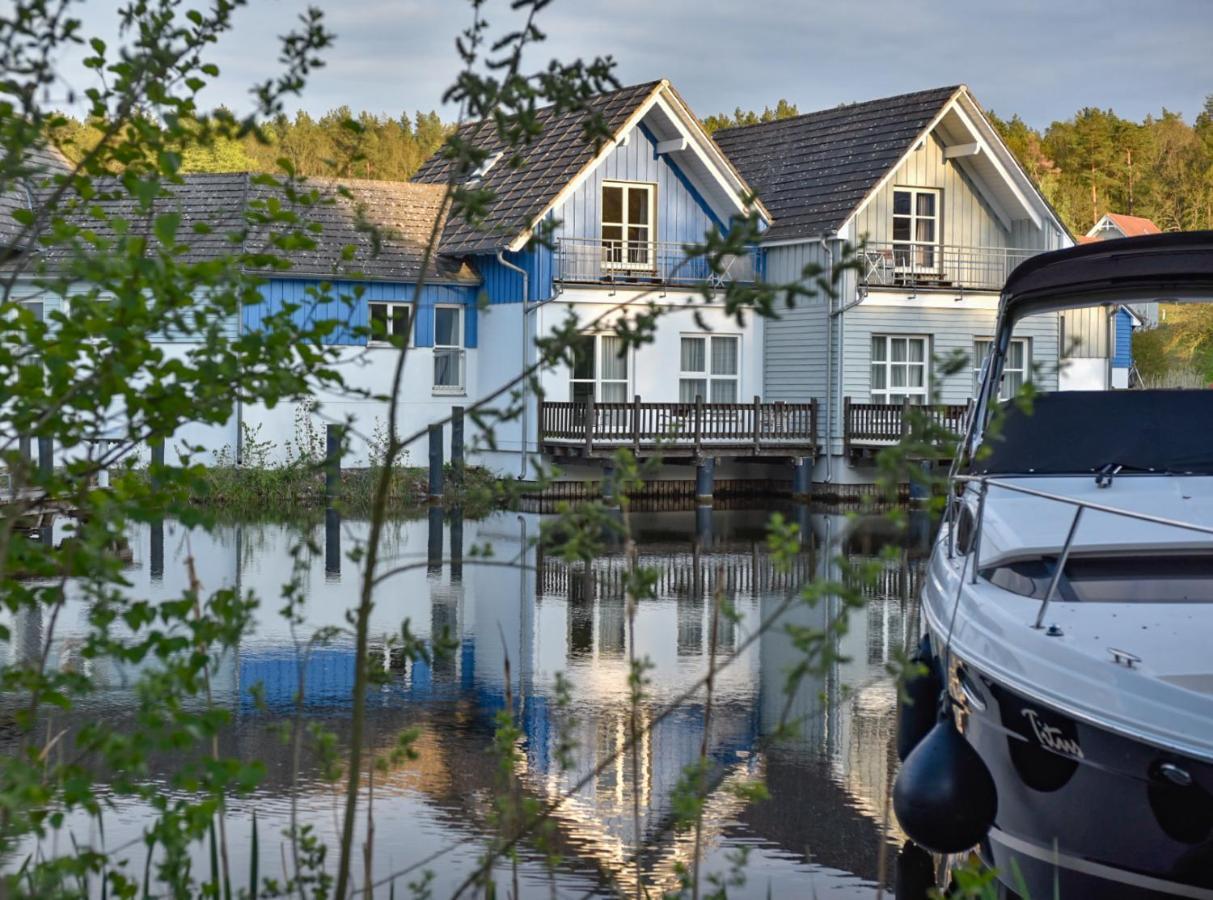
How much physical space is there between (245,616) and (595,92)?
1.50m

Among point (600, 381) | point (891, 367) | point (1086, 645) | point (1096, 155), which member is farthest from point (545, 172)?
point (1096, 155)

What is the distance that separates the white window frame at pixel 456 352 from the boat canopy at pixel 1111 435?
81.1ft

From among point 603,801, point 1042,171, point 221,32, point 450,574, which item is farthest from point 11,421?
point 1042,171

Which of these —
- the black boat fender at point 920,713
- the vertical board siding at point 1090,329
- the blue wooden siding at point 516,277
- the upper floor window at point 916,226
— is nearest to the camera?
the black boat fender at point 920,713

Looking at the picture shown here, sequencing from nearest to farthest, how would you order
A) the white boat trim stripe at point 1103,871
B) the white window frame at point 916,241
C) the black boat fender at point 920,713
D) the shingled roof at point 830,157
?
the white boat trim stripe at point 1103,871
the black boat fender at point 920,713
the shingled roof at point 830,157
the white window frame at point 916,241

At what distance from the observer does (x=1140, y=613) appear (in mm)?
6395

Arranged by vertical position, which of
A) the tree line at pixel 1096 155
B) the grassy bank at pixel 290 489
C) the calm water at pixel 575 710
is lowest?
the calm water at pixel 575 710

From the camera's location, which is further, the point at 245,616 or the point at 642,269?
the point at 642,269

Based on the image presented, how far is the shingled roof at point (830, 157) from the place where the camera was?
32.6 m

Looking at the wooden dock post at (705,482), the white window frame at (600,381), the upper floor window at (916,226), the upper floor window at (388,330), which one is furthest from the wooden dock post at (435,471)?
the upper floor window at (388,330)

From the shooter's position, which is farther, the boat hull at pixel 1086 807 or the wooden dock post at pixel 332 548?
the wooden dock post at pixel 332 548

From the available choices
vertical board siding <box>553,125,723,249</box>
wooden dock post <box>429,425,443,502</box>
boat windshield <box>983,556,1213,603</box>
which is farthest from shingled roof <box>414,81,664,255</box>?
boat windshield <box>983,556,1213,603</box>

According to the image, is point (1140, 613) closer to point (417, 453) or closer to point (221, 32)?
point (221, 32)

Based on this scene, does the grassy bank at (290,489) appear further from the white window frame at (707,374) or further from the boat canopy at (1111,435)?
the boat canopy at (1111,435)
